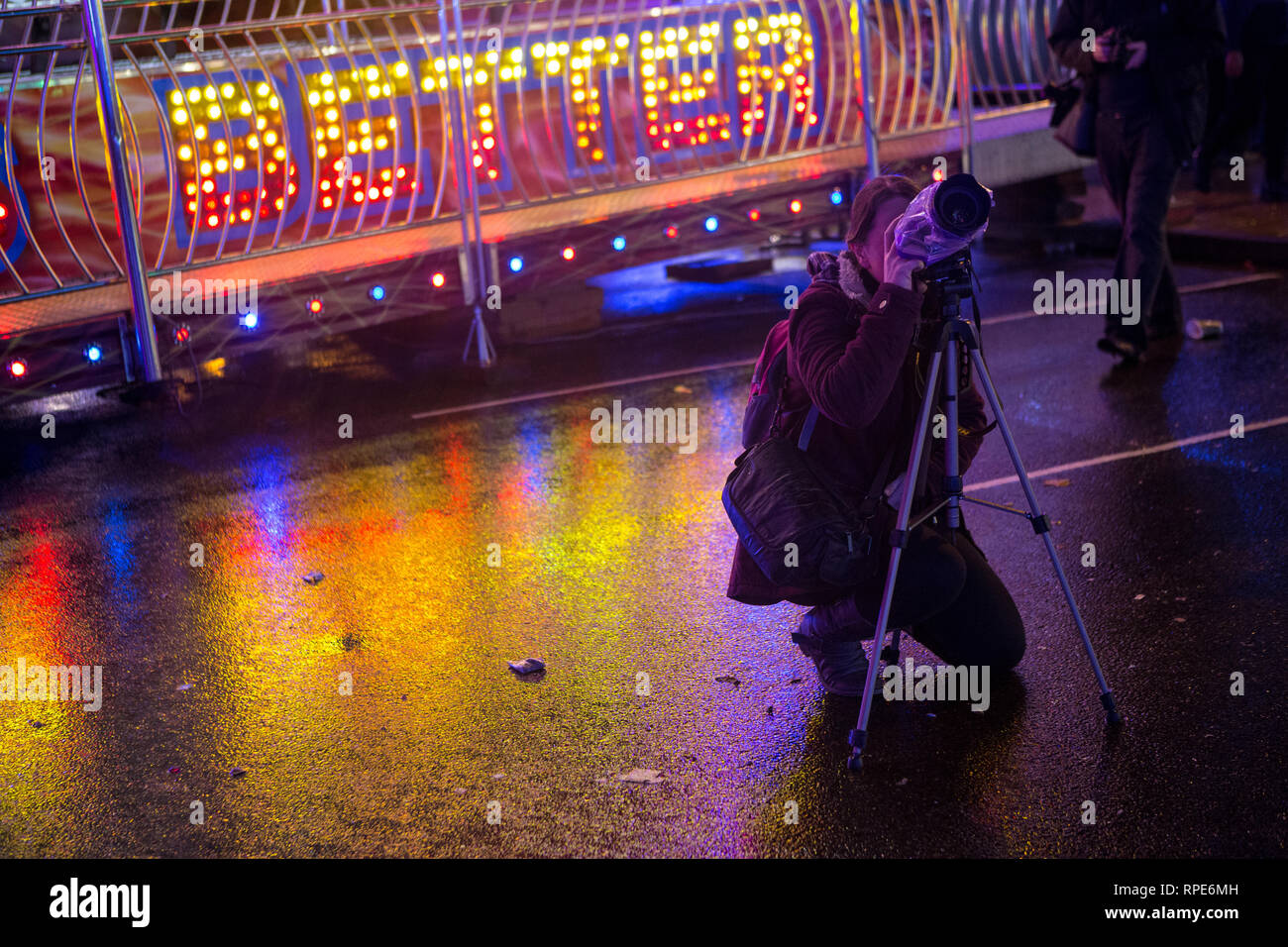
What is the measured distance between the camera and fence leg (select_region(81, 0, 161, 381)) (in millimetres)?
7754

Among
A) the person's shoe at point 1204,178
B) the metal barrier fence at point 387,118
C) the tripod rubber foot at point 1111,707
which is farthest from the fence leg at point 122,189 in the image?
the person's shoe at point 1204,178

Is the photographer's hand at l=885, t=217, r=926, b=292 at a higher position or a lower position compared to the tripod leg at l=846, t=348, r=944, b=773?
higher

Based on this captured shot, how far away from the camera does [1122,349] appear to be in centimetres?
769

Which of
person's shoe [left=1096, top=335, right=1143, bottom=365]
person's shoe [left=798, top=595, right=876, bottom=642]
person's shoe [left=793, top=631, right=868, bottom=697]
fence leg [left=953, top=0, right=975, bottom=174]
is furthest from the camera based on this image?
fence leg [left=953, top=0, right=975, bottom=174]

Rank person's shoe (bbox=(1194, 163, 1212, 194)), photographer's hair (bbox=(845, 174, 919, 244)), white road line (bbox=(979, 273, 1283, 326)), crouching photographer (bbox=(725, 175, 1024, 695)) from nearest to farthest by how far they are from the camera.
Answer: crouching photographer (bbox=(725, 175, 1024, 695)) < photographer's hair (bbox=(845, 174, 919, 244)) < white road line (bbox=(979, 273, 1283, 326)) < person's shoe (bbox=(1194, 163, 1212, 194))

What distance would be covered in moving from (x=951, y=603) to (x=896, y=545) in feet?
1.48

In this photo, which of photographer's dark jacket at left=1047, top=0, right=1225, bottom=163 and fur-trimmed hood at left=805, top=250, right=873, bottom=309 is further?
photographer's dark jacket at left=1047, top=0, right=1225, bottom=163

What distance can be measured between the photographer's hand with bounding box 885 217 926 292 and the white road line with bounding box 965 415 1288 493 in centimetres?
261

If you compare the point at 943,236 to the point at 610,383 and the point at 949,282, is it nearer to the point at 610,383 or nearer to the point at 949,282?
the point at 949,282

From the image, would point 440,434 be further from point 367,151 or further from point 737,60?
point 737,60

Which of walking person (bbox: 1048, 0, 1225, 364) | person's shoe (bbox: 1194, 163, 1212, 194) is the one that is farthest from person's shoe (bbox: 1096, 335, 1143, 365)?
person's shoe (bbox: 1194, 163, 1212, 194)

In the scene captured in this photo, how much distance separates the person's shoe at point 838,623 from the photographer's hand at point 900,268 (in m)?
0.99

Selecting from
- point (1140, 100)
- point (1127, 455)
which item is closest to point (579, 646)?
point (1127, 455)

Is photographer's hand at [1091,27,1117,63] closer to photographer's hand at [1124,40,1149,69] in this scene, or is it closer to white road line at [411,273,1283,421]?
photographer's hand at [1124,40,1149,69]
